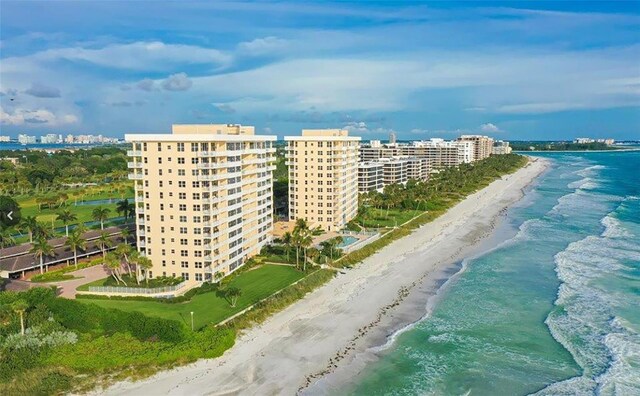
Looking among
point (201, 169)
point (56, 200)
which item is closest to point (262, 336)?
point (201, 169)

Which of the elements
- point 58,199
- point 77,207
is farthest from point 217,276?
point 58,199

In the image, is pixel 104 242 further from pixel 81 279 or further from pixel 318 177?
pixel 318 177

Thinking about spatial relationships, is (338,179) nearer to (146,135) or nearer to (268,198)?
(268,198)

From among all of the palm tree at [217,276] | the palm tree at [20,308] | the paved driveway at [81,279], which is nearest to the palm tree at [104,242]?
the paved driveway at [81,279]

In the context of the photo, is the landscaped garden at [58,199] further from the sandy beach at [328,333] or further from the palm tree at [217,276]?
the sandy beach at [328,333]

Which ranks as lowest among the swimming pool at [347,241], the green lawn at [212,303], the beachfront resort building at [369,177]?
the green lawn at [212,303]

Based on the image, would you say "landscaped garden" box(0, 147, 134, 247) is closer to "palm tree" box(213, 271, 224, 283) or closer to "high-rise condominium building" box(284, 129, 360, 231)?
"high-rise condominium building" box(284, 129, 360, 231)
